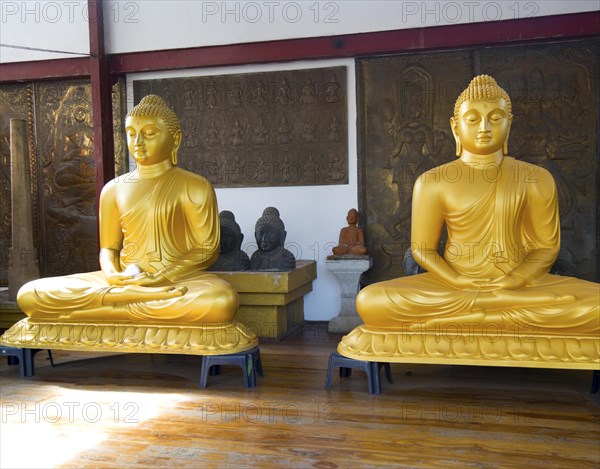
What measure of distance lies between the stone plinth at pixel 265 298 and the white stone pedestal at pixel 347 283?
14.7 inches

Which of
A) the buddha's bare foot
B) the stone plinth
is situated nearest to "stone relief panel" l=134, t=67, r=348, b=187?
the stone plinth

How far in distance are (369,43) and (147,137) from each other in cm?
267

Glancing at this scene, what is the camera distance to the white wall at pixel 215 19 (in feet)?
18.3

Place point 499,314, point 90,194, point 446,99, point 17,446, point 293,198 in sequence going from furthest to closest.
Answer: point 90,194 → point 293,198 → point 446,99 → point 499,314 → point 17,446

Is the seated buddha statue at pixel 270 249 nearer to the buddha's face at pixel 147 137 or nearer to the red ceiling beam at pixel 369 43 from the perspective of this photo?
the buddha's face at pixel 147 137

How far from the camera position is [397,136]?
590cm

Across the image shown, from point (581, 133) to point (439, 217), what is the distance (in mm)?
2531

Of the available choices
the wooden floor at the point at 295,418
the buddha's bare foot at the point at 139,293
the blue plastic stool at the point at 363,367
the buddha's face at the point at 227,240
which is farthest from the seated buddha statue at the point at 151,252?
the buddha's face at the point at 227,240

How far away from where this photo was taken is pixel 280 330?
17.2 feet

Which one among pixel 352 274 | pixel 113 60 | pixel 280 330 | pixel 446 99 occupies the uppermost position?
pixel 113 60

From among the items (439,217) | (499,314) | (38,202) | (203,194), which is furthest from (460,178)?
(38,202)

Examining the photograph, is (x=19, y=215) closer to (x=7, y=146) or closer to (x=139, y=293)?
(x=7, y=146)

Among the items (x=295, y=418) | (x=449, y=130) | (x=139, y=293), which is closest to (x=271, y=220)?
(x=139, y=293)

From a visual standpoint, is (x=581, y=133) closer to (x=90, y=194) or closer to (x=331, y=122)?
(x=331, y=122)
